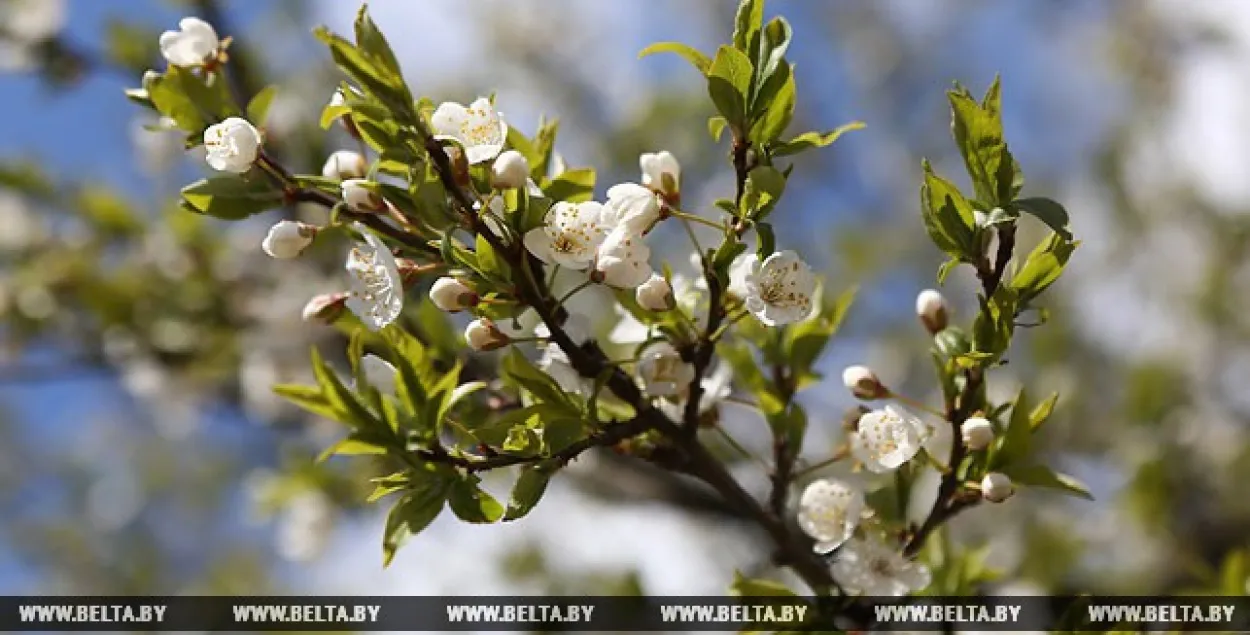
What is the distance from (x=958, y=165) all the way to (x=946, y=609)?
3809 millimetres

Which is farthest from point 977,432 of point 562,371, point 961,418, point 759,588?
point 562,371

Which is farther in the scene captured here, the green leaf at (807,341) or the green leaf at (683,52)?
the green leaf at (807,341)

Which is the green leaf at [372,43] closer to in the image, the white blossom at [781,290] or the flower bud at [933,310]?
the white blossom at [781,290]

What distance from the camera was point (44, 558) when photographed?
631 centimetres

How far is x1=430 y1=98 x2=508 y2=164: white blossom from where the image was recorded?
2.44 ft

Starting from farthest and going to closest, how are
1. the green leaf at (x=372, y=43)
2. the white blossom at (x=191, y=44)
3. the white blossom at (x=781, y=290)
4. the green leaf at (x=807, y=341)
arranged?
the green leaf at (x=807, y=341), the white blossom at (x=191, y=44), the white blossom at (x=781, y=290), the green leaf at (x=372, y=43)

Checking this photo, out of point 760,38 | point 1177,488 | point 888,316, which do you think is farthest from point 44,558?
point 760,38

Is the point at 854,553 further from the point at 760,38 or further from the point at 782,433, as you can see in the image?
the point at 760,38

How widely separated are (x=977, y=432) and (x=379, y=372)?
1.66 ft

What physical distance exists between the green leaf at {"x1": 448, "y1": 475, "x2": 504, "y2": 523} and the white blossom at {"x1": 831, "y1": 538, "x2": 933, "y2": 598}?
342 millimetres

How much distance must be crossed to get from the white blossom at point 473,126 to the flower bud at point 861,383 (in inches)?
15.5

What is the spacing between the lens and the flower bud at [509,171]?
28.3 inches

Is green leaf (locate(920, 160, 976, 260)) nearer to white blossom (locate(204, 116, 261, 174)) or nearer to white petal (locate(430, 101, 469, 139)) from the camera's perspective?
white petal (locate(430, 101, 469, 139))

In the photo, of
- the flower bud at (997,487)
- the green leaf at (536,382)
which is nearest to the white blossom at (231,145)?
the green leaf at (536,382)
